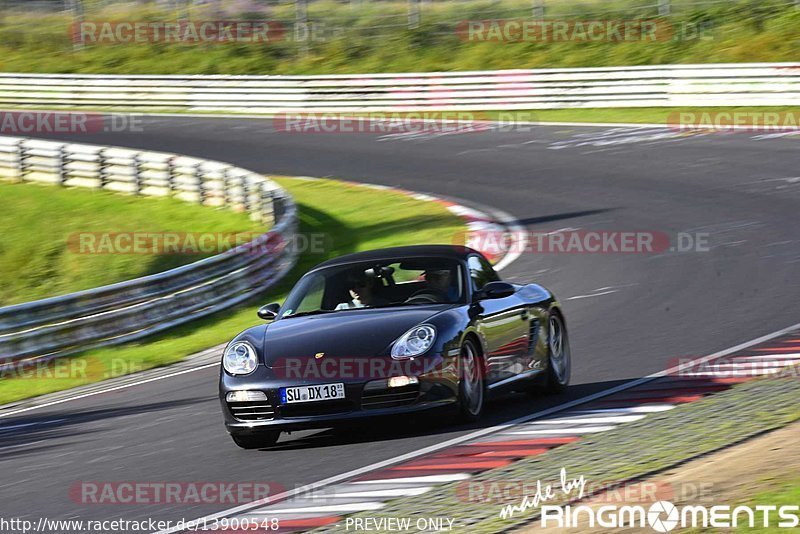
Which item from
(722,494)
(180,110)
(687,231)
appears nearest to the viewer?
(722,494)

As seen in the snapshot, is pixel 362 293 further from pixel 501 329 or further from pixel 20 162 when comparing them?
pixel 20 162

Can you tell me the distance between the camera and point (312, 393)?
802 cm

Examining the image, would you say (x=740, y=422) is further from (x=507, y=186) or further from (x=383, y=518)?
(x=507, y=186)

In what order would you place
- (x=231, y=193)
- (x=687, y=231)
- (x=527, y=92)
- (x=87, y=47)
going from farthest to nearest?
(x=87, y=47) < (x=527, y=92) < (x=231, y=193) < (x=687, y=231)

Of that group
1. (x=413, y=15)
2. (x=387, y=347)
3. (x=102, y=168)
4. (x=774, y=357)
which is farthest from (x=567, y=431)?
(x=413, y=15)

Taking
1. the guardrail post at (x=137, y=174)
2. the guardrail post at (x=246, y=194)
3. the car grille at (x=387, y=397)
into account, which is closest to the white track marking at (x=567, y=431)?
the car grille at (x=387, y=397)

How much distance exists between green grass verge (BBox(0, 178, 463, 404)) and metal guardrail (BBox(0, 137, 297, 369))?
0.17 meters

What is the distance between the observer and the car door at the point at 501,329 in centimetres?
892

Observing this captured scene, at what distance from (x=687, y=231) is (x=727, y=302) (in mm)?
4625

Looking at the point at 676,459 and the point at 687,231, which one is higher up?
the point at 676,459

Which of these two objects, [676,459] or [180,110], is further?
[180,110]

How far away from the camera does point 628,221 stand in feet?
61.0

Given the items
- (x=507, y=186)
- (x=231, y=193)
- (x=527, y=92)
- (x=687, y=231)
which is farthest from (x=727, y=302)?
(x=527, y=92)

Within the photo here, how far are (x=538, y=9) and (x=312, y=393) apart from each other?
92.6 ft
